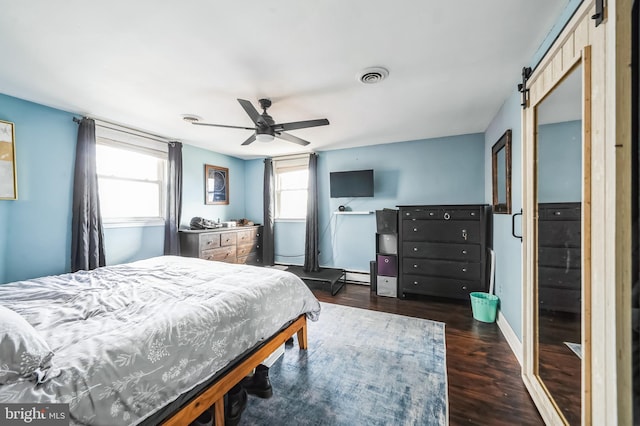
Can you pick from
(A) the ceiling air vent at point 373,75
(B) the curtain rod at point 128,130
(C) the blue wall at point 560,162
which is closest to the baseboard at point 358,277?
(C) the blue wall at point 560,162

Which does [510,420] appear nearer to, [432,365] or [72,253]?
[432,365]

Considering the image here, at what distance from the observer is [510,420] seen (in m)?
1.51

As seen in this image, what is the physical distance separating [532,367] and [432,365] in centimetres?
67

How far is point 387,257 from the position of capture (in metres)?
3.80

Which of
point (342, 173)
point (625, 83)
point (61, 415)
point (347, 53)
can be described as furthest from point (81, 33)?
point (342, 173)

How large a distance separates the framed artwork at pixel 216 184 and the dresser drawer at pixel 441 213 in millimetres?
3435

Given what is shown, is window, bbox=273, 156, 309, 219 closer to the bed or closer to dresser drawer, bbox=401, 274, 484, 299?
dresser drawer, bbox=401, 274, 484, 299

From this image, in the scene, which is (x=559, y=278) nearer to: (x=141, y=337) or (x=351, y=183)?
(x=141, y=337)

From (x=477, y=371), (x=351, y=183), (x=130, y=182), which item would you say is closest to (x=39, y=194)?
(x=130, y=182)

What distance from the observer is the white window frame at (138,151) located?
314 centimetres

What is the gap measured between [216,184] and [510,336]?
4.84 metres

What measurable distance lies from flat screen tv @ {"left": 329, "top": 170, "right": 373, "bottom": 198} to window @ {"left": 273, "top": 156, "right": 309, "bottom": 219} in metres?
0.68

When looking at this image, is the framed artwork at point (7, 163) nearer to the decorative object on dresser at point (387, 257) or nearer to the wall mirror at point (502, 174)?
the decorative object on dresser at point (387, 257)

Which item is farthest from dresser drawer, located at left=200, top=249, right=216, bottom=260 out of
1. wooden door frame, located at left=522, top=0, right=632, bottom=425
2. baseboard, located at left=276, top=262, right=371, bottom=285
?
wooden door frame, located at left=522, top=0, right=632, bottom=425
